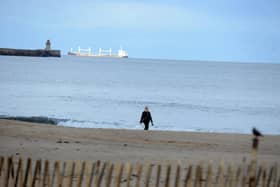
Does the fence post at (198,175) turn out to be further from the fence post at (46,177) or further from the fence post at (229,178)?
the fence post at (46,177)

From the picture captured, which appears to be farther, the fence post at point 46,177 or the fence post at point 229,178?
the fence post at point 46,177

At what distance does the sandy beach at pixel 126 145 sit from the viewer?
18031 mm

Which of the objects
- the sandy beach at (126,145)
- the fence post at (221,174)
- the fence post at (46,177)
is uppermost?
the fence post at (221,174)

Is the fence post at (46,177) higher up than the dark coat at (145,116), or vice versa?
the fence post at (46,177)

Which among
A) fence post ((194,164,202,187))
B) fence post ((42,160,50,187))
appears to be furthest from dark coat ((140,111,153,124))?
fence post ((194,164,202,187))

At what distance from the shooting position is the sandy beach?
18031 mm

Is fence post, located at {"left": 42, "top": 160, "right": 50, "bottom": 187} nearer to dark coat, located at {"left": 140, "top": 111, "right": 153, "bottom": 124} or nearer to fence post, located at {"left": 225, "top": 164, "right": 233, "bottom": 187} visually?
fence post, located at {"left": 225, "top": 164, "right": 233, "bottom": 187}

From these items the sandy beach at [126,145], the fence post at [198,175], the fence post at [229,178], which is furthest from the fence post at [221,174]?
the sandy beach at [126,145]

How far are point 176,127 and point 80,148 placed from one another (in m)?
22.8

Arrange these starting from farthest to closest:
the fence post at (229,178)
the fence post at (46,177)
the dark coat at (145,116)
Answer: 1. the dark coat at (145,116)
2. the fence post at (46,177)
3. the fence post at (229,178)

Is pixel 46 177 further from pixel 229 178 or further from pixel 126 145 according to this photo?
pixel 126 145

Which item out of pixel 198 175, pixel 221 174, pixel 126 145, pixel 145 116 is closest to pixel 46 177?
pixel 198 175

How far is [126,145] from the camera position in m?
22.2

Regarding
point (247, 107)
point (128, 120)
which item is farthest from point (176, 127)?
point (247, 107)
